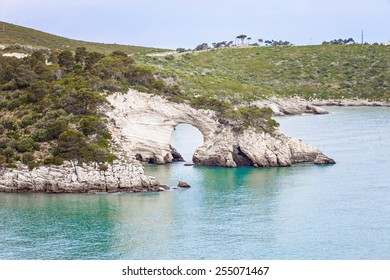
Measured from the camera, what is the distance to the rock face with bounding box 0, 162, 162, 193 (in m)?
65.9

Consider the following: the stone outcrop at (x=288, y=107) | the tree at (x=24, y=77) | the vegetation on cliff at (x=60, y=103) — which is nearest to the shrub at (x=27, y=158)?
the vegetation on cliff at (x=60, y=103)

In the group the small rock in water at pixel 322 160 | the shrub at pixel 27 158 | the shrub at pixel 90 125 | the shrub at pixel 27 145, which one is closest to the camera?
the shrub at pixel 27 158

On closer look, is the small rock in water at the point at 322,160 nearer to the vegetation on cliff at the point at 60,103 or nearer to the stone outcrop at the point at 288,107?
the vegetation on cliff at the point at 60,103

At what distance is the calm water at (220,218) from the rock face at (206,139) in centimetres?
213

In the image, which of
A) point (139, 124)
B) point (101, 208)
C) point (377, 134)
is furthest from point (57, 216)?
point (377, 134)

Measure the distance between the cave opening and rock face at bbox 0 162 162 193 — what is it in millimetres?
19272

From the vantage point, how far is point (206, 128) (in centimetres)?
8238

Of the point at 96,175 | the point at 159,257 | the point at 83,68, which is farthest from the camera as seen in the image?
the point at 83,68

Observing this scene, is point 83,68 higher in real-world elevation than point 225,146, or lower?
higher

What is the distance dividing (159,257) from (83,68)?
148 ft

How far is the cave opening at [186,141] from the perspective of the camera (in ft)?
303

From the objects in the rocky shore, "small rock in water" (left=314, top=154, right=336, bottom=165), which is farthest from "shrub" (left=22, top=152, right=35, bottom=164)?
the rocky shore

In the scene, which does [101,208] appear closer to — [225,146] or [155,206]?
[155,206]

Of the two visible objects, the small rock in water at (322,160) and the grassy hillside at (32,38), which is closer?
the small rock in water at (322,160)
